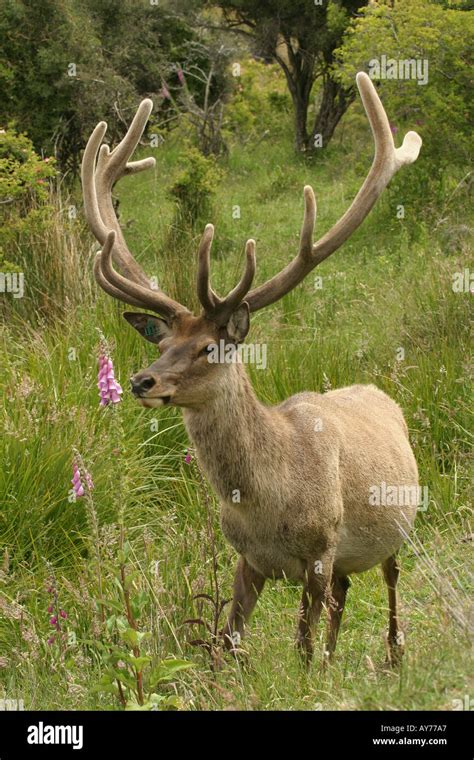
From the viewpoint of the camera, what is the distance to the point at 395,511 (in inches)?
219

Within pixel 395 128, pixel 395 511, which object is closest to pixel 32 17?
pixel 395 128

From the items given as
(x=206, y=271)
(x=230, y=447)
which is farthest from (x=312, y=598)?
(x=206, y=271)

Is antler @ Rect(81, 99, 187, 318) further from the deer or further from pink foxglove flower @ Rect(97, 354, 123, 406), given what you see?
pink foxglove flower @ Rect(97, 354, 123, 406)

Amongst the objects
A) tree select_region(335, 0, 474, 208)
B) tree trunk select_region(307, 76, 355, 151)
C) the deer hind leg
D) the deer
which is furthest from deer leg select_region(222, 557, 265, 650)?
tree trunk select_region(307, 76, 355, 151)

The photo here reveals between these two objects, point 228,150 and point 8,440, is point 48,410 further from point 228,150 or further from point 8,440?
point 228,150

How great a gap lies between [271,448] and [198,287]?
76 cm

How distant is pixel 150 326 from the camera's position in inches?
202

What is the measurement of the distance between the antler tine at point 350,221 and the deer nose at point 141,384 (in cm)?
78

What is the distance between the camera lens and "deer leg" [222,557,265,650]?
16.5ft

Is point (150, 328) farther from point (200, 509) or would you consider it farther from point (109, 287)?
point (200, 509)

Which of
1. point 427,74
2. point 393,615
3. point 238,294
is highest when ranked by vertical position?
point 427,74

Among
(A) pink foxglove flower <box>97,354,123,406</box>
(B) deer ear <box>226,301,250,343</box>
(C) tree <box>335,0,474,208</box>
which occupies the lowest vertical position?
(A) pink foxglove flower <box>97,354,123,406</box>

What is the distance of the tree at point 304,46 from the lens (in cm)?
1819

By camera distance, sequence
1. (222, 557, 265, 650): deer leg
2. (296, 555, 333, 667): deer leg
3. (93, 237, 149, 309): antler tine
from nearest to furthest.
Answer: (296, 555, 333, 667): deer leg
(222, 557, 265, 650): deer leg
(93, 237, 149, 309): antler tine
